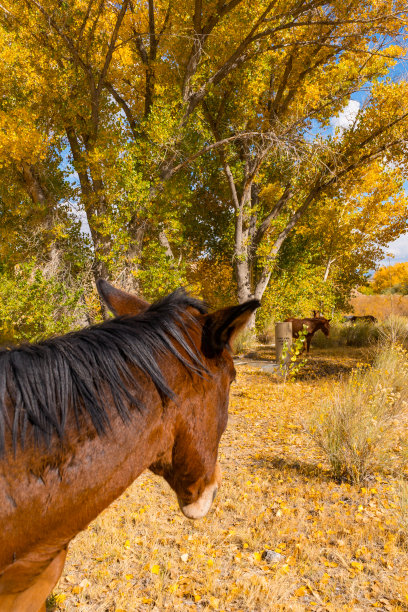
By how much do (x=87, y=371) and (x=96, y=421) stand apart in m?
0.14

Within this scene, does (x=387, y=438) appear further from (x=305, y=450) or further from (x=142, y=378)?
(x=142, y=378)

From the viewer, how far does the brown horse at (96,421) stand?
928 millimetres

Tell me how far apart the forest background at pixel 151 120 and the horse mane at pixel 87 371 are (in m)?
5.35

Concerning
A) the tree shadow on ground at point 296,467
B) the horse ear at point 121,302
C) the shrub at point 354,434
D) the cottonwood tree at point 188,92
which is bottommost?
the tree shadow on ground at point 296,467

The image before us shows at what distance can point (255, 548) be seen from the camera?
10.7 feet

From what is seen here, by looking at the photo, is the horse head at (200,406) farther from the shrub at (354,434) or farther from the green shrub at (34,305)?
the green shrub at (34,305)

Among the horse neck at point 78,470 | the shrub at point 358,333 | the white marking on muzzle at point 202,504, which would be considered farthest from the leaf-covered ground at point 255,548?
the shrub at point 358,333

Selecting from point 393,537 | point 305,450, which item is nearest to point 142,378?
point 393,537

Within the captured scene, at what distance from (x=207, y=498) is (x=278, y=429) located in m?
5.06

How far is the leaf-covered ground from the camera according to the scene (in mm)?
2693

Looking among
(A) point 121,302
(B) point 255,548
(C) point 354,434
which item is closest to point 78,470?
(A) point 121,302

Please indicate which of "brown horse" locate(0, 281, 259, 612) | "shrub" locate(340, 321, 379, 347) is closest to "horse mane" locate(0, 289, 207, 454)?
"brown horse" locate(0, 281, 259, 612)

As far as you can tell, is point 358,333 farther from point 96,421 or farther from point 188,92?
point 96,421

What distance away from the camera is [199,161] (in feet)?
45.0
